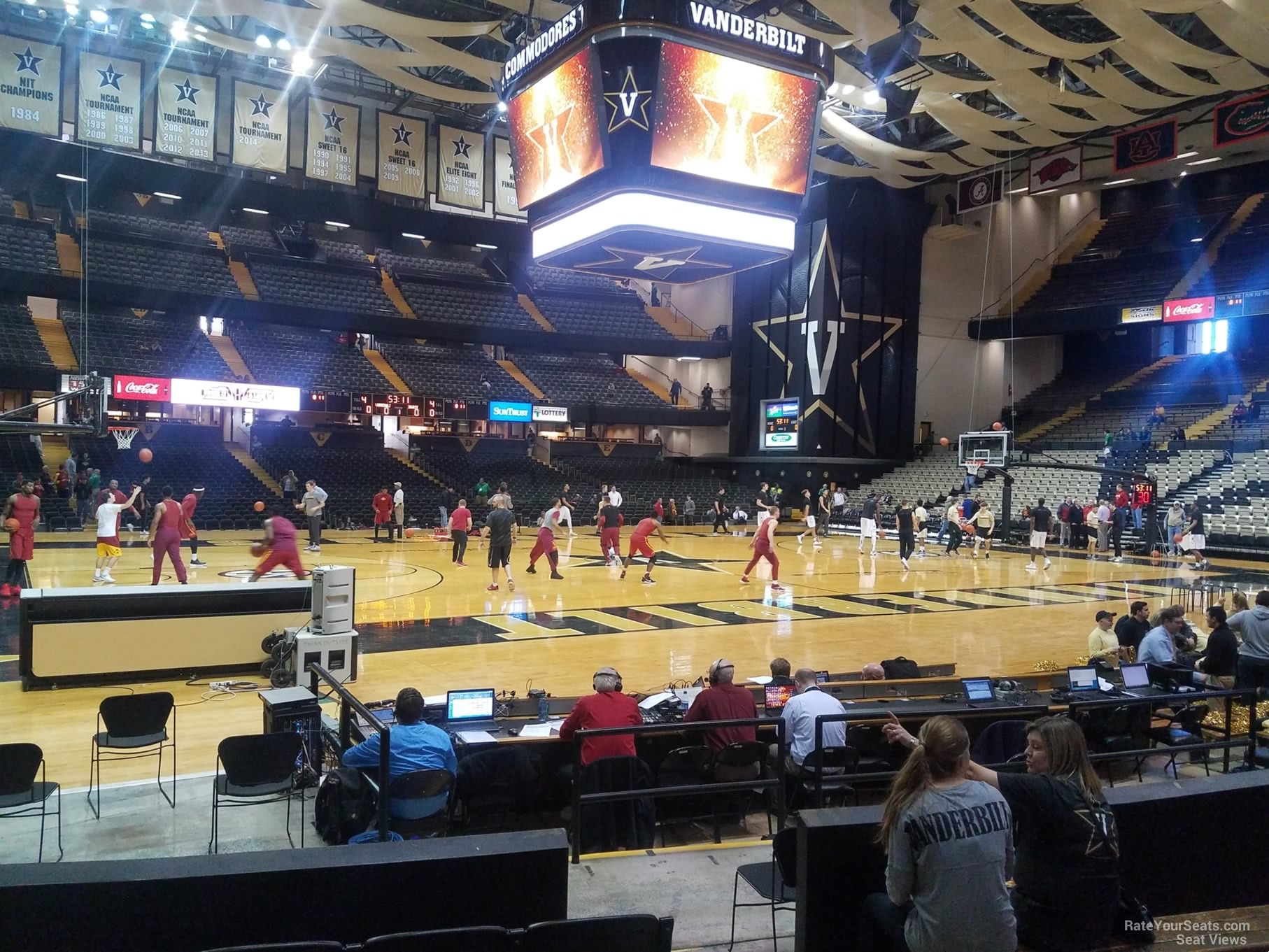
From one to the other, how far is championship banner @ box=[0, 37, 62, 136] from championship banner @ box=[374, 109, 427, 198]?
19.1ft

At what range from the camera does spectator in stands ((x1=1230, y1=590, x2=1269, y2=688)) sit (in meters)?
7.87

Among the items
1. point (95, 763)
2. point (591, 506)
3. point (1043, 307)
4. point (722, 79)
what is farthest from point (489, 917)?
point (1043, 307)

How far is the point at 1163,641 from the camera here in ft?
26.9

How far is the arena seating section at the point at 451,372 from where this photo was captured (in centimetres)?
3184

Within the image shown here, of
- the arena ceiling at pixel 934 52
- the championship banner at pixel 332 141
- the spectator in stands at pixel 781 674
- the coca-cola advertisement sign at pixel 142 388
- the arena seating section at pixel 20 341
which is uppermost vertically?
the arena ceiling at pixel 934 52

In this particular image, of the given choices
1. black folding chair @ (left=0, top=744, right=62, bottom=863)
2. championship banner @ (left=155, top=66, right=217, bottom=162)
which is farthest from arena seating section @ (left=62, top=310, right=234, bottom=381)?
black folding chair @ (left=0, top=744, right=62, bottom=863)

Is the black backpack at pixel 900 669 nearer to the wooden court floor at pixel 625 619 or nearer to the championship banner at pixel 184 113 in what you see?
the wooden court floor at pixel 625 619

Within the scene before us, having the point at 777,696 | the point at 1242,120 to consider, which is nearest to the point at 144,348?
the point at 777,696

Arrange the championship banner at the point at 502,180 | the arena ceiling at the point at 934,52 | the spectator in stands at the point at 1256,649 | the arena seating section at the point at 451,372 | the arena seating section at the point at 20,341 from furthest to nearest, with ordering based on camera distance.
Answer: the arena seating section at the point at 451,372 < the arena seating section at the point at 20,341 < the championship banner at the point at 502,180 < the arena ceiling at the point at 934,52 < the spectator in stands at the point at 1256,649

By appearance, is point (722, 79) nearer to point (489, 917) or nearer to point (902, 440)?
point (489, 917)

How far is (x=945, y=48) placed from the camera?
1908cm

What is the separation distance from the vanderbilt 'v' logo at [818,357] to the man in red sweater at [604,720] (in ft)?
94.0

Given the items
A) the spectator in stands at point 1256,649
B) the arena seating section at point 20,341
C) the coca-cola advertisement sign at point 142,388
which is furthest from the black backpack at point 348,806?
the arena seating section at point 20,341

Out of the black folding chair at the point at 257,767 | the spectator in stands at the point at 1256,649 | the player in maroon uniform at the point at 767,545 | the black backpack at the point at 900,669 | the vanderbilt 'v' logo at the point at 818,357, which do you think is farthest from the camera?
the vanderbilt 'v' logo at the point at 818,357
